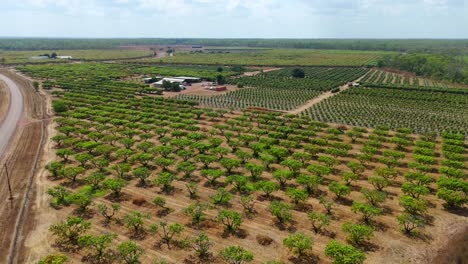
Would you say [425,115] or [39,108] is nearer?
[425,115]

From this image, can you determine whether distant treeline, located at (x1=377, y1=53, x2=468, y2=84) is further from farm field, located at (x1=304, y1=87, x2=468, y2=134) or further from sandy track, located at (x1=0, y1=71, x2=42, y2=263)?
sandy track, located at (x1=0, y1=71, x2=42, y2=263)

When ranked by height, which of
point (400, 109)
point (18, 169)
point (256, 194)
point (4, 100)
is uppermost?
point (4, 100)

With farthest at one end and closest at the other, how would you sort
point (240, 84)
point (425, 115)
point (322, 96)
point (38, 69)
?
point (38, 69) → point (240, 84) → point (322, 96) → point (425, 115)

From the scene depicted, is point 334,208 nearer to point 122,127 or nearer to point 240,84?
Answer: point 122,127

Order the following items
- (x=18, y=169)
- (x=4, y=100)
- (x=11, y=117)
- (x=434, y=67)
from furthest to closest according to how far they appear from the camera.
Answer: (x=434, y=67) → (x=4, y=100) → (x=11, y=117) → (x=18, y=169)

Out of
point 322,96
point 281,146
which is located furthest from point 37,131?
point 322,96

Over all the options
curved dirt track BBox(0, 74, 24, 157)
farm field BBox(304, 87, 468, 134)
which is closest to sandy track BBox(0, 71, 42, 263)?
curved dirt track BBox(0, 74, 24, 157)

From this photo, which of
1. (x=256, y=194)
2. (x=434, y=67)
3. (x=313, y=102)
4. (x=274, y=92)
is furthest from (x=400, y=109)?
(x=434, y=67)

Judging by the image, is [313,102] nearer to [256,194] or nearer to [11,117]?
[256,194]
